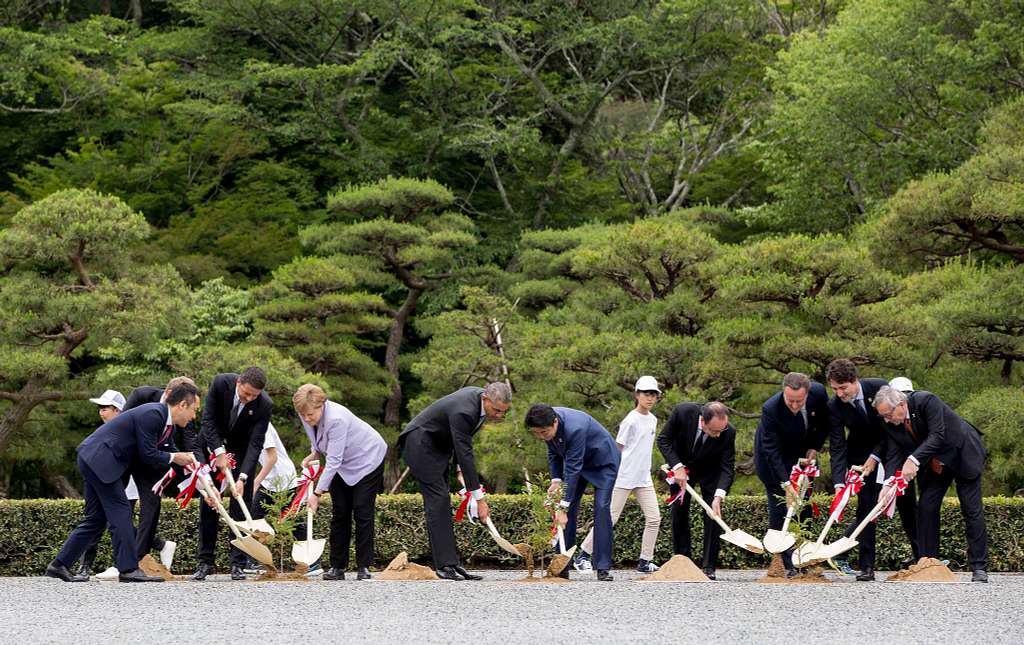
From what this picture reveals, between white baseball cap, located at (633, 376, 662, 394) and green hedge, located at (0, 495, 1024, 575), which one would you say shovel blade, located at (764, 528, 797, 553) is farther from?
green hedge, located at (0, 495, 1024, 575)

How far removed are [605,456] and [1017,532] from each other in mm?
3789

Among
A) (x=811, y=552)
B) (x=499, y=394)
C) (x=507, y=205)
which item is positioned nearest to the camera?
(x=499, y=394)

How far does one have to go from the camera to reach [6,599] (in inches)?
297

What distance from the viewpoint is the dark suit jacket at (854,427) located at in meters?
8.80

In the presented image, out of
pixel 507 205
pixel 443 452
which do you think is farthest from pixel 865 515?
pixel 507 205

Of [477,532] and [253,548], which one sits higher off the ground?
[253,548]

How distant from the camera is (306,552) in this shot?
29.0 ft

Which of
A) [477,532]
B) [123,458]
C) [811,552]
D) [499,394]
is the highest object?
[499,394]

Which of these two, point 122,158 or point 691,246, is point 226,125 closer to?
point 122,158

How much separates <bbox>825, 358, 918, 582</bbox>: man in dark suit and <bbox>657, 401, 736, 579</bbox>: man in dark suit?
711mm

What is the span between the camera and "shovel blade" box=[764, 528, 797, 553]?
8.72 meters

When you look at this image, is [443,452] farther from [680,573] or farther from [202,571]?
[202,571]

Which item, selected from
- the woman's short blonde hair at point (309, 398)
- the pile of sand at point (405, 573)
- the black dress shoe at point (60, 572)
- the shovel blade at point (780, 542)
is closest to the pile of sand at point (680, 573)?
the shovel blade at point (780, 542)

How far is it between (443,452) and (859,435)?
8.92 ft
